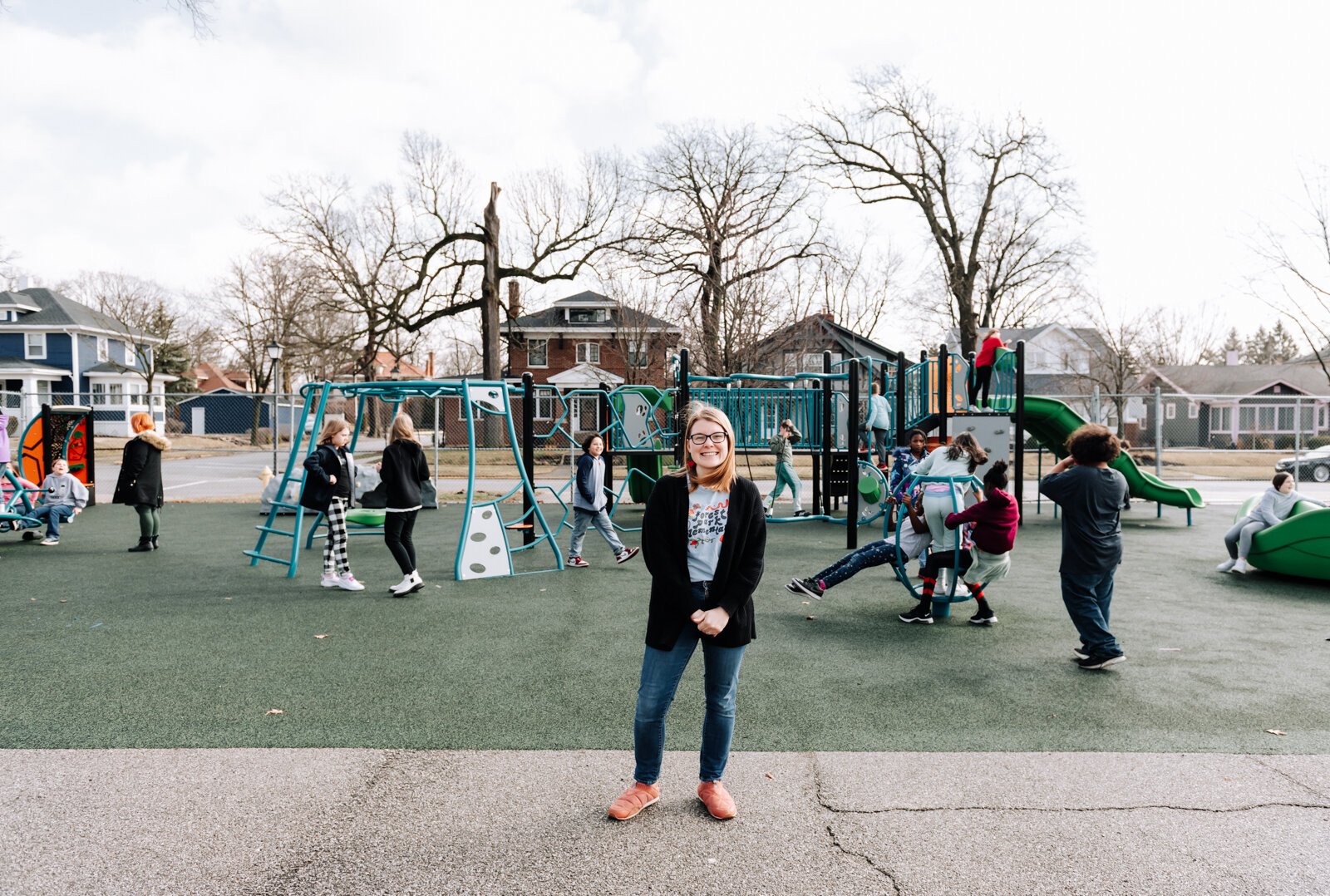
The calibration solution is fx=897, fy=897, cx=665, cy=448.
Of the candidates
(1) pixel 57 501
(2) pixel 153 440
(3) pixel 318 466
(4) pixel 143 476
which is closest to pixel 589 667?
(3) pixel 318 466

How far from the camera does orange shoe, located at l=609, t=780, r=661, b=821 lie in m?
3.42

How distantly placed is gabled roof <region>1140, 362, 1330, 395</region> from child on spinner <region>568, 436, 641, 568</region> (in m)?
46.1

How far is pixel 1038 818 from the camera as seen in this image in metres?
3.45

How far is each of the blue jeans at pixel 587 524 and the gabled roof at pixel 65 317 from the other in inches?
1969

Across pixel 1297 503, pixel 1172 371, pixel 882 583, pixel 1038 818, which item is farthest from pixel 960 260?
pixel 1038 818

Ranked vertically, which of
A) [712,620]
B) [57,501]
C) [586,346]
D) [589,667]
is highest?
[586,346]

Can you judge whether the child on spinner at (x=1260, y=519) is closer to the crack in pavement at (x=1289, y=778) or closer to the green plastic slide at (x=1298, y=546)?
the green plastic slide at (x=1298, y=546)

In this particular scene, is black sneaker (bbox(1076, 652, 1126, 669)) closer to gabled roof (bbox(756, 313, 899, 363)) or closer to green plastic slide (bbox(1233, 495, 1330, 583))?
green plastic slide (bbox(1233, 495, 1330, 583))

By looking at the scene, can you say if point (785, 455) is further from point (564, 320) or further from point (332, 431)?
point (564, 320)

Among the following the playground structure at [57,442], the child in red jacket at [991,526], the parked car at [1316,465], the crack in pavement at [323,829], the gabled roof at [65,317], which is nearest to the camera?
the crack in pavement at [323,829]

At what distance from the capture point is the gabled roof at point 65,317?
1913 inches

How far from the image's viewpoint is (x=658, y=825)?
3.39m

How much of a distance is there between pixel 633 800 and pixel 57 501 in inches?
436

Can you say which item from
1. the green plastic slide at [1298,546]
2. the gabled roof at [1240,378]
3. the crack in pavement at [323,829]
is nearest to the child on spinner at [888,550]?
the crack in pavement at [323,829]
